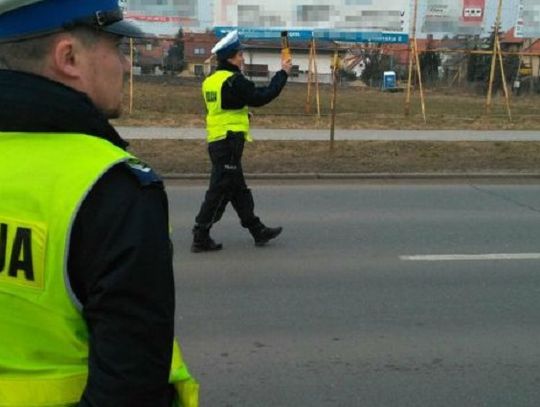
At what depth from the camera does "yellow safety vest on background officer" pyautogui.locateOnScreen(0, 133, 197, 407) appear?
122cm

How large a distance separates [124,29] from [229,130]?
17.1ft

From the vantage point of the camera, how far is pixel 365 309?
5031 mm

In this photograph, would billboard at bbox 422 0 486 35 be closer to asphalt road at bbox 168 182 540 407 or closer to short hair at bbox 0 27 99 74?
asphalt road at bbox 168 182 540 407

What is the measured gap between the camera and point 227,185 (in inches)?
263

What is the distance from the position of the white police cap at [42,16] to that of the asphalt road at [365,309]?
2.71 meters

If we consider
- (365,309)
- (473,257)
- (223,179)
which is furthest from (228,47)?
(473,257)

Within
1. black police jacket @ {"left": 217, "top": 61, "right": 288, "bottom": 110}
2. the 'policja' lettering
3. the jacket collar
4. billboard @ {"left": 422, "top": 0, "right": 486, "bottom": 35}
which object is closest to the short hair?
the 'policja' lettering

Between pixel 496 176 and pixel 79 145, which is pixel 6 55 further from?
pixel 496 176

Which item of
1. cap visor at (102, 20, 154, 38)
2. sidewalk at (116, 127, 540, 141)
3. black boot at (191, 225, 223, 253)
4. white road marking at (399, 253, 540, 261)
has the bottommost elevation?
sidewalk at (116, 127, 540, 141)

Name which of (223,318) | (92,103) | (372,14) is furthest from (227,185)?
(372,14)

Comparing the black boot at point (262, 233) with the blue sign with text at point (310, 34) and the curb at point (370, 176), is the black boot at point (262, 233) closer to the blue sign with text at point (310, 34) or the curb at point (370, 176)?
the curb at point (370, 176)

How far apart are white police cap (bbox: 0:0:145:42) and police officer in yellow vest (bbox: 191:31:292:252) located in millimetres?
5062

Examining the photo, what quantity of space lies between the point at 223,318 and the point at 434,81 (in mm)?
40350

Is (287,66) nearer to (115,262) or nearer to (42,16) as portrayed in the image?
(42,16)
